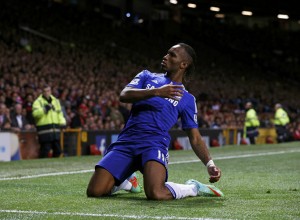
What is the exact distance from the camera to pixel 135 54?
39.9 metres

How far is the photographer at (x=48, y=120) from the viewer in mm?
18406

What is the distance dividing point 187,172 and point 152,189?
5.79 meters

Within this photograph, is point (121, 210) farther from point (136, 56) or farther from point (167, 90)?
point (136, 56)

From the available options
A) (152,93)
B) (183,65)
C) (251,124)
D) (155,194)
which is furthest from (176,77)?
(251,124)

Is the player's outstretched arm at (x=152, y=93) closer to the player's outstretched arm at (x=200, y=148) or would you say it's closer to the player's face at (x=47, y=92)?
the player's outstretched arm at (x=200, y=148)

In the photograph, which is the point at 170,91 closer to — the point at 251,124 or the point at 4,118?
the point at 4,118

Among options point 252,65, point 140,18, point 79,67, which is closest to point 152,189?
point 79,67

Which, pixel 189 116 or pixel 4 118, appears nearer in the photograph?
pixel 189 116

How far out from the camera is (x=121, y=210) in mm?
7180

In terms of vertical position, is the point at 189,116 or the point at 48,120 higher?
the point at 48,120

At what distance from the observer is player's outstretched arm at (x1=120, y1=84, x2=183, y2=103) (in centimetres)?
764

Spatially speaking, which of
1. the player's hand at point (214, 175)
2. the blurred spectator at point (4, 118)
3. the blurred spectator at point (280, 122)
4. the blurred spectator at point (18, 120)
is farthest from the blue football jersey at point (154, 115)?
the blurred spectator at point (280, 122)

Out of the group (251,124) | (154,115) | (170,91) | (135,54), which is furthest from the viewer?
(135,54)

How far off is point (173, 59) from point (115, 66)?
2542cm
